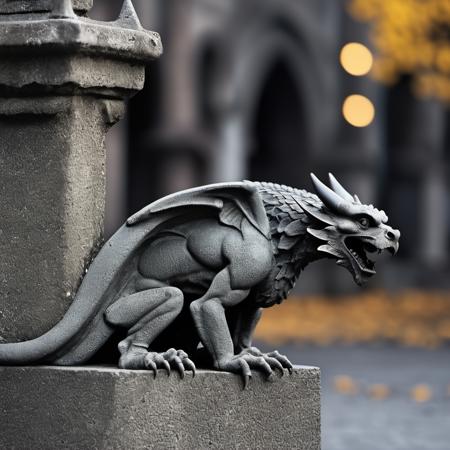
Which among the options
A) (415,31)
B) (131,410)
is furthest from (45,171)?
(415,31)

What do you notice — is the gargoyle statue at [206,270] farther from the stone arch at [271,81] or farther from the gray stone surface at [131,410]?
the stone arch at [271,81]

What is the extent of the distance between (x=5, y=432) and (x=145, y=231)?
0.90 meters

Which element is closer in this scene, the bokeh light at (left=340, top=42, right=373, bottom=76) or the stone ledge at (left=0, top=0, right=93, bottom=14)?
the stone ledge at (left=0, top=0, right=93, bottom=14)

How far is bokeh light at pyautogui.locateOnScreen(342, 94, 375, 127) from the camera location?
29234 mm

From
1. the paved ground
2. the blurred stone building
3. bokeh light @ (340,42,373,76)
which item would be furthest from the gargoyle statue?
bokeh light @ (340,42,373,76)

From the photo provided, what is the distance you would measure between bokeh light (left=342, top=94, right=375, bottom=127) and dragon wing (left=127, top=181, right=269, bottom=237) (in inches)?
940

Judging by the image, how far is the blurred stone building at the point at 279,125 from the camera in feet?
73.7

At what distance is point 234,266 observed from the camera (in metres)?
5.32

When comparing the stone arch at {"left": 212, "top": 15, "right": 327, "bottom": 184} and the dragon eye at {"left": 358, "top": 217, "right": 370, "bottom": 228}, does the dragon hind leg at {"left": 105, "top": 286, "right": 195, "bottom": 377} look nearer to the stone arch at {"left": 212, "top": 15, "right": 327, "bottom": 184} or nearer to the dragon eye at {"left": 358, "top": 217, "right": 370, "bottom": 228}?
the dragon eye at {"left": 358, "top": 217, "right": 370, "bottom": 228}

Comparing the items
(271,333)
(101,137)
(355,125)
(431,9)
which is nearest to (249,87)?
(355,125)

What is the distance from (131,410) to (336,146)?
24.7 m

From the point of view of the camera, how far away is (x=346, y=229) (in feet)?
18.0

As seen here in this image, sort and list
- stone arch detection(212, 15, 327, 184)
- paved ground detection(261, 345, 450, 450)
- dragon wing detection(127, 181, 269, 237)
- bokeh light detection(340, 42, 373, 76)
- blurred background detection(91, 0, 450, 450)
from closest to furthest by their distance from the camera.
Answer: dragon wing detection(127, 181, 269, 237), paved ground detection(261, 345, 450, 450), blurred background detection(91, 0, 450, 450), stone arch detection(212, 15, 327, 184), bokeh light detection(340, 42, 373, 76)

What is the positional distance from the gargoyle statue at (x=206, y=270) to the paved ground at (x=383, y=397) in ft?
10.0
